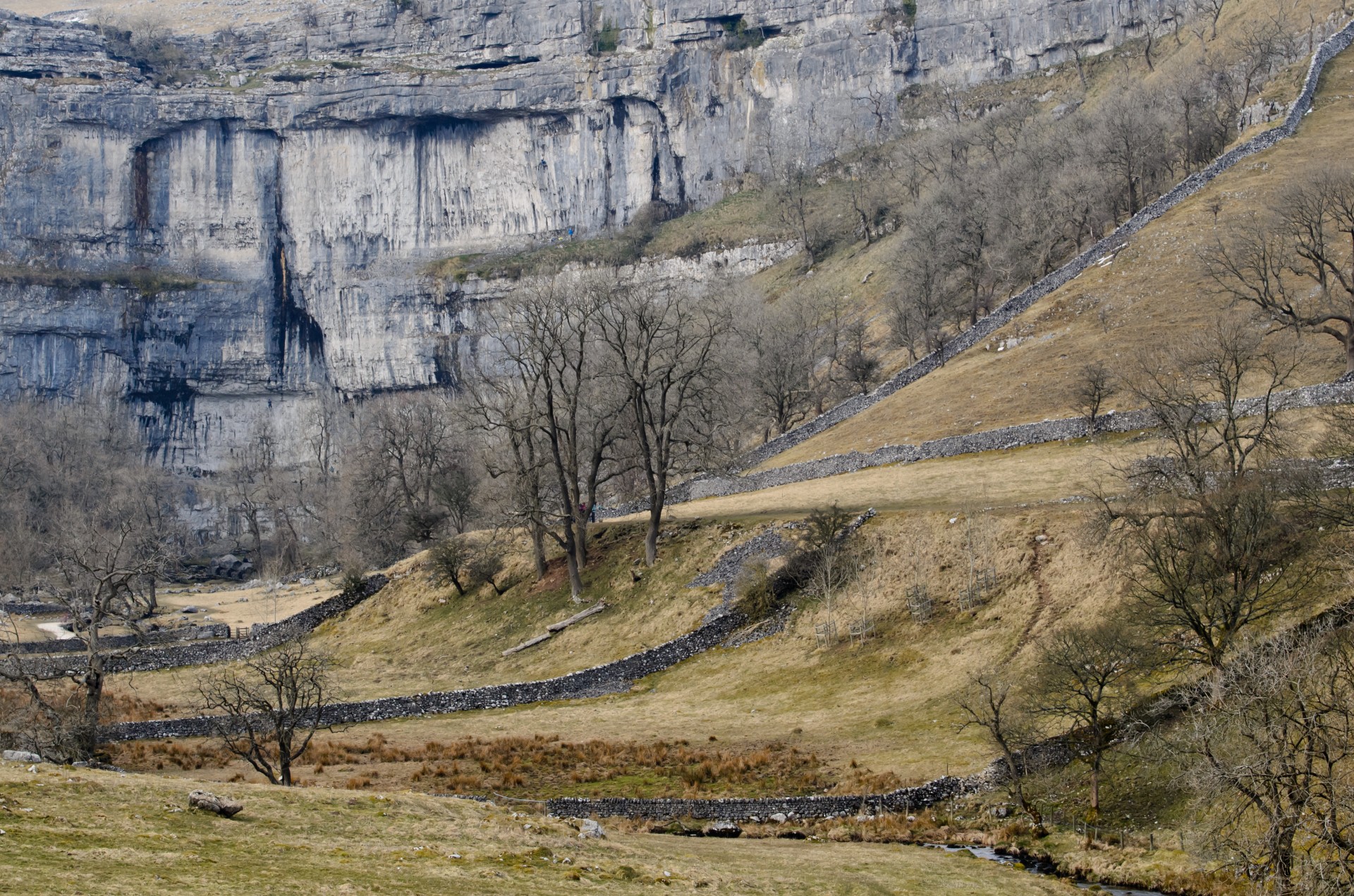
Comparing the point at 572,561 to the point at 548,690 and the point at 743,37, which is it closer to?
the point at 548,690

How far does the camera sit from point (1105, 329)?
199 feet

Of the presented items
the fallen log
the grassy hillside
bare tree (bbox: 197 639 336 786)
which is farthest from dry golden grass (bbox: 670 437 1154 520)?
bare tree (bbox: 197 639 336 786)

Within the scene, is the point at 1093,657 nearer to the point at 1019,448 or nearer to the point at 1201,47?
the point at 1019,448

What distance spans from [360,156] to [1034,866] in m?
145

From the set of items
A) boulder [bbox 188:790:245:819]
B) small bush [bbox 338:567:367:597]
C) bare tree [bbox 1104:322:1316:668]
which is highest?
bare tree [bbox 1104:322:1316:668]

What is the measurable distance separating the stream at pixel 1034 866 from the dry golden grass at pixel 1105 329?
1236 inches

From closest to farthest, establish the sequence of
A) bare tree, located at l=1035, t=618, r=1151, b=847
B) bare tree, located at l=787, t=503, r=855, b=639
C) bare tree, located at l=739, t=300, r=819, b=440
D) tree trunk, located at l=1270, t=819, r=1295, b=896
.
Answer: tree trunk, located at l=1270, t=819, r=1295, b=896, bare tree, located at l=1035, t=618, r=1151, b=847, bare tree, located at l=787, t=503, r=855, b=639, bare tree, located at l=739, t=300, r=819, b=440

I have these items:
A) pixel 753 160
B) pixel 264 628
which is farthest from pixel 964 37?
pixel 264 628

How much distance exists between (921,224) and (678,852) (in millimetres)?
65834

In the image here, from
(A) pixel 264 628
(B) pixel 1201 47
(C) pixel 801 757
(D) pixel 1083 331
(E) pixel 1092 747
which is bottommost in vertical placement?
(A) pixel 264 628

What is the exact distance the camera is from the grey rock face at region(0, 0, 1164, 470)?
142250mm

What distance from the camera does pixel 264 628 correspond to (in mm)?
54844

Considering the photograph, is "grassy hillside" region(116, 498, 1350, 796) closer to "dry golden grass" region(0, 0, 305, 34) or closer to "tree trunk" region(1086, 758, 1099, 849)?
"tree trunk" region(1086, 758, 1099, 849)

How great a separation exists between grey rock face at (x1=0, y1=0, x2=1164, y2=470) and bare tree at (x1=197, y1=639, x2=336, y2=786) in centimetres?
10198
